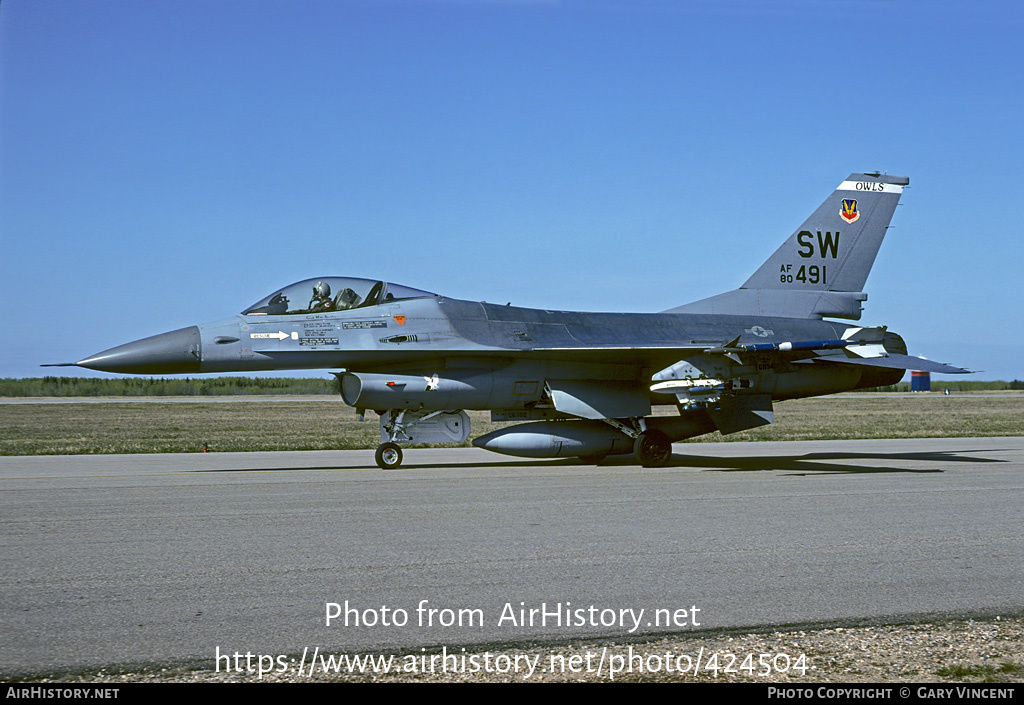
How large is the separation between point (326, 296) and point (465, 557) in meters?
8.75

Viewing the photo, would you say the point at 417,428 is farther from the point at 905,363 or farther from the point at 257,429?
the point at 257,429

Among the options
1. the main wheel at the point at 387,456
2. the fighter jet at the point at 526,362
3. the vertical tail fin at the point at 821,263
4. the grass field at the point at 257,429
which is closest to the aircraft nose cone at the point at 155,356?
the fighter jet at the point at 526,362

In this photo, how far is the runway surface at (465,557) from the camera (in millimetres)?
5559

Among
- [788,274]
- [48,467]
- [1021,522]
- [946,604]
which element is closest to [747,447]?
[788,274]

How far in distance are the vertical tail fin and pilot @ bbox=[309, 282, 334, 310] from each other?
782cm

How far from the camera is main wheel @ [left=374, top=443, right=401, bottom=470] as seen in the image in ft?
52.1

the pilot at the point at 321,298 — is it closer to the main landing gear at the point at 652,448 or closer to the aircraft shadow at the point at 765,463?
the aircraft shadow at the point at 765,463

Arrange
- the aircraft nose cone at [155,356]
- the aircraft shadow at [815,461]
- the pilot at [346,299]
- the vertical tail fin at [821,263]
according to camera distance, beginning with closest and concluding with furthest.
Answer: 1. the aircraft nose cone at [155,356]
2. the pilot at [346,299]
3. the aircraft shadow at [815,461]
4. the vertical tail fin at [821,263]

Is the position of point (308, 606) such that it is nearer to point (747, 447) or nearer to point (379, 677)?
point (379, 677)

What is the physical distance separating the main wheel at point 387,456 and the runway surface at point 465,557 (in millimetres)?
1634

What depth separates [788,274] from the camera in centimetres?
2000

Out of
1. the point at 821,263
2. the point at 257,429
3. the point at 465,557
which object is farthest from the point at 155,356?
the point at 257,429
